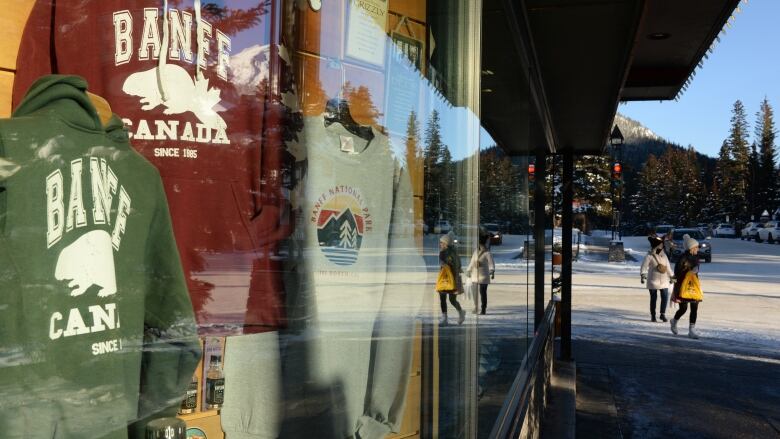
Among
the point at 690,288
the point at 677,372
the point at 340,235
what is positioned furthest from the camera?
the point at 690,288

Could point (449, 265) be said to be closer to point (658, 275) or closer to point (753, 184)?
point (658, 275)

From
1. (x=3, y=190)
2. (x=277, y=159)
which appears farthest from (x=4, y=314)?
(x=277, y=159)

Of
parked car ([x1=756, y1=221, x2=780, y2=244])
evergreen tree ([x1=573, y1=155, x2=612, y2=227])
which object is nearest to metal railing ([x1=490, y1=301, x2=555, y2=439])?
evergreen tree ([x1=573, y1=155, x2=612, y2=227])

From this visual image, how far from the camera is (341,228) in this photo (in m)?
1.30

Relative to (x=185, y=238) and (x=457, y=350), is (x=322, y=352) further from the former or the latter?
(x=457, y=350)

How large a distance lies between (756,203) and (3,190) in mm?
97742

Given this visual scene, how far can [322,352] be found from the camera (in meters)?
1.29

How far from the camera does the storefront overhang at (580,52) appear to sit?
3170 mm

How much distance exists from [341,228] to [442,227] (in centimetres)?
62

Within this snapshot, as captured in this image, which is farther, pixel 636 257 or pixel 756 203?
pixel 756 203

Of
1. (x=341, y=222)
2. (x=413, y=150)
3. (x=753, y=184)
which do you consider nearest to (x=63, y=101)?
(x=341, y=222)

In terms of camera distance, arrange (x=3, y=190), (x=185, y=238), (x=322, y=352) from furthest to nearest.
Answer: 1. (x=322, y=352)
2. (x=185, y=238)
3. (x=3, y=190)

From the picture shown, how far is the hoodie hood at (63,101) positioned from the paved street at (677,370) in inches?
232

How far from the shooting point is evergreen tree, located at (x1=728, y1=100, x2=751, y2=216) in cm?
9019
